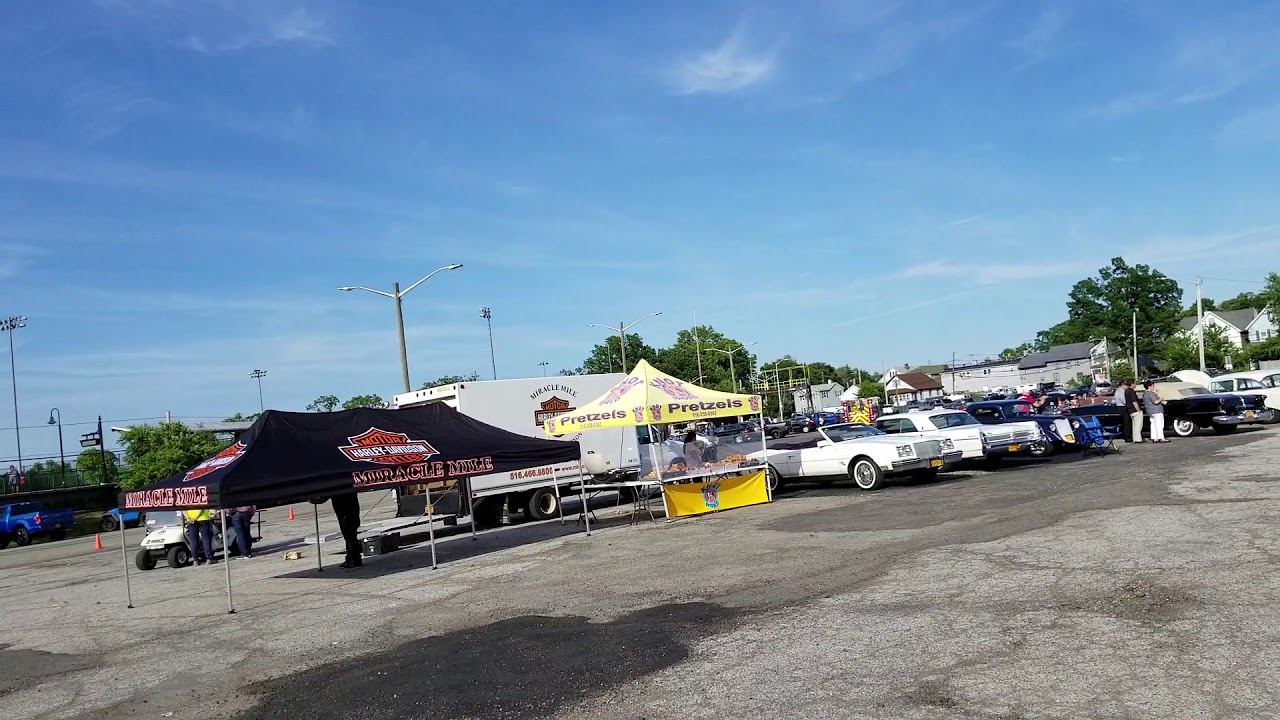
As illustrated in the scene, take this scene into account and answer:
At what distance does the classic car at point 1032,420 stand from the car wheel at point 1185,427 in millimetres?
A: 4281

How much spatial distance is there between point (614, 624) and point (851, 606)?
7.05ft

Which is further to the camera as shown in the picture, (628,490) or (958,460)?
(628,490)

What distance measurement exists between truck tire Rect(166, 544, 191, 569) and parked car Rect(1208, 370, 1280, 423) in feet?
87.7

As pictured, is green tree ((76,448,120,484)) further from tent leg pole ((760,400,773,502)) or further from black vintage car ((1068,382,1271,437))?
black vintage car ((1068,382,1271,437))

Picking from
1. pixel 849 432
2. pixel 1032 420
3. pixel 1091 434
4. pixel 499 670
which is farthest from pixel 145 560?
pixel 1091 434

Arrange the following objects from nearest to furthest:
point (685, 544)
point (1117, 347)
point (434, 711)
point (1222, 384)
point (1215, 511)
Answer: point (434, 711), point (1215, 511), point (685, 544), point (1222, 384), point (1117, 347)

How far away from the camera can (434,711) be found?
6.52m

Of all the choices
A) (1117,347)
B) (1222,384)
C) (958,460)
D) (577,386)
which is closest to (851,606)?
(958,460)

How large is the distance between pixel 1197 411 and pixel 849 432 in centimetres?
1040

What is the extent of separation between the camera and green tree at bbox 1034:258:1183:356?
381 ft

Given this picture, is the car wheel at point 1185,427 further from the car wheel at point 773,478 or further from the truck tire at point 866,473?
the car wheel at point 773,478

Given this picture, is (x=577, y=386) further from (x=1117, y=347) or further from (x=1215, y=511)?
(x=1117, y=347)

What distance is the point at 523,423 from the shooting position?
21.3m

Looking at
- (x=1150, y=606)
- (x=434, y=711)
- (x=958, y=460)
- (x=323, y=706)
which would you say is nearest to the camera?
(x=434, y=711)
